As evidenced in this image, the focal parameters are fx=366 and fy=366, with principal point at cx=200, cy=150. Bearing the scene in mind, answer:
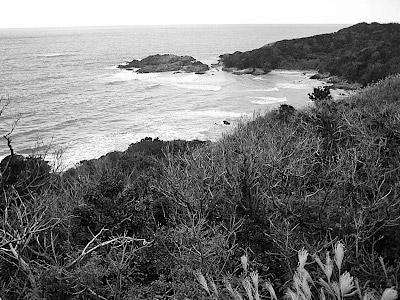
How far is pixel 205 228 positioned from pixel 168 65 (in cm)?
7351

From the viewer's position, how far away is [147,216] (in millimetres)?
12773

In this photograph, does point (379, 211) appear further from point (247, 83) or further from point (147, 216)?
point (247, 83)

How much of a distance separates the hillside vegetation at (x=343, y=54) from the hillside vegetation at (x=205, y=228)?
46511 mm

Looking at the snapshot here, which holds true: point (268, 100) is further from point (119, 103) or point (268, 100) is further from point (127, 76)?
point (127, 76)

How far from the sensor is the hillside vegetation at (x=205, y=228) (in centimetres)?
845

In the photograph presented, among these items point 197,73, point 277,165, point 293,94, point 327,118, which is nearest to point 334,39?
point 197,73

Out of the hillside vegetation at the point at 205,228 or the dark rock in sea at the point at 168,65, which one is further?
the dark rock in sea at the point at 168,65

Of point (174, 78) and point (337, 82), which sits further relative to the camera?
point (174, 78)

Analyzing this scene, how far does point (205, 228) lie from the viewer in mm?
10570

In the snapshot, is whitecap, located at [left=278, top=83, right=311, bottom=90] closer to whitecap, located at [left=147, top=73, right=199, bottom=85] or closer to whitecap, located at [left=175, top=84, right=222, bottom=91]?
whitecap, located at [left=175, top=84, right=222, bottom=91]

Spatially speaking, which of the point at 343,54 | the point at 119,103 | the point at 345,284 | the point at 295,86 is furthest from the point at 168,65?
the point at 345,284

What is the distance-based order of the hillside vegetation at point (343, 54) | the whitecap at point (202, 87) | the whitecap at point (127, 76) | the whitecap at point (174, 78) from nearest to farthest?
the hillside vegetation at point (343, 54) → the whitecap at point (202, 87) → the whitecap at point (174, 78) → the whitecap at point (127, 76)

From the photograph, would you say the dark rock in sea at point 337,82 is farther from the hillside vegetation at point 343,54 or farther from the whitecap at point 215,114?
the whitecap at point 215,114

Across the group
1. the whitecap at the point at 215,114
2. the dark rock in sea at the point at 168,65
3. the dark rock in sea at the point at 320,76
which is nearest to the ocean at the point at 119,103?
the whitecap at the point at 215,114
